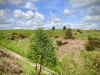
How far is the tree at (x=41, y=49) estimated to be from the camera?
3709 centimetres

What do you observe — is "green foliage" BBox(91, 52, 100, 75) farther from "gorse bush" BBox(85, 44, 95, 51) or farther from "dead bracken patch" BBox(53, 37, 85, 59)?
"dead bracken patch" BBox(53, 37, 85, 59)

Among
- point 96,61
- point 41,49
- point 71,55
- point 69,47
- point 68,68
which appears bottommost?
point 71,55

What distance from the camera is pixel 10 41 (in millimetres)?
76500

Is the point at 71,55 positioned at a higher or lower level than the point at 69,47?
lower

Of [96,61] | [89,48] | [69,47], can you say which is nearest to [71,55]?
[69,47]

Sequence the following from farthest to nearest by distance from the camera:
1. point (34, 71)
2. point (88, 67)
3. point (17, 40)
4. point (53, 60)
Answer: point (17, 40), point (34, 71), point (53, 60), point (88, 67)

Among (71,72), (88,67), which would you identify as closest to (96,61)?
(88,67)

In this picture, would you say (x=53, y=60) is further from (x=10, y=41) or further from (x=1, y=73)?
(x=10, y=41)

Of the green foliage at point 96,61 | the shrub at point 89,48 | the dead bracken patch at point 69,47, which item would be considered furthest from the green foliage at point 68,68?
the shrub at point 89,48

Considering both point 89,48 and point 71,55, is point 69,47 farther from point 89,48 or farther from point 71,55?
point 89,48

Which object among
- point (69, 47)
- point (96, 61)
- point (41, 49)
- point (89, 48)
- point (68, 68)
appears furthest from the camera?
point (69, 47)

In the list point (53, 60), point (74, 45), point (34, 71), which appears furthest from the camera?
point (74, 45)

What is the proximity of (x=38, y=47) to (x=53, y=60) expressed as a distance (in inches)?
192

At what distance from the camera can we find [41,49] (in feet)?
121
